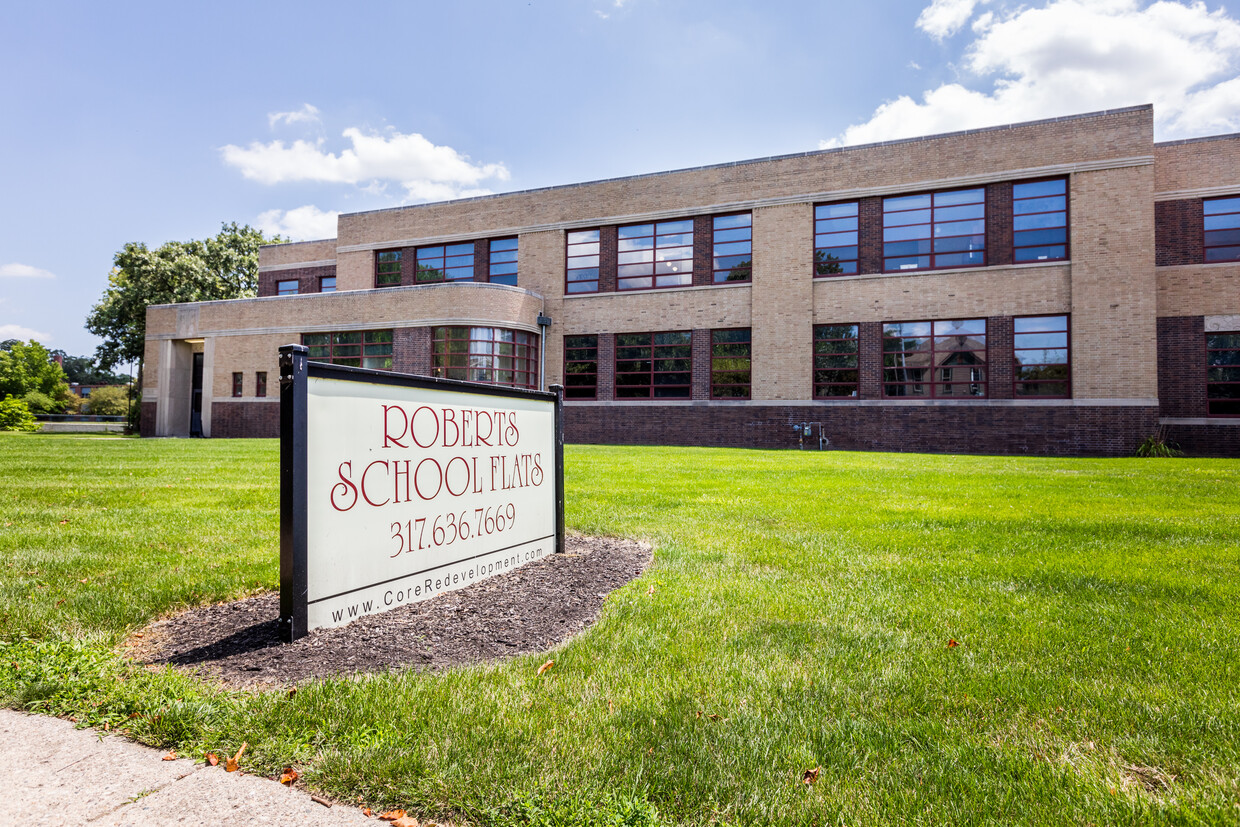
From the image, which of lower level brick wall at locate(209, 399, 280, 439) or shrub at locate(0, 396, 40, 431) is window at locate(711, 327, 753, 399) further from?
shrub at locate(0, 396, 40, 431)

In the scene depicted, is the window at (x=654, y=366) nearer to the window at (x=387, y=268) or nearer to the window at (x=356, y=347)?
the window at (x=356, y=347)

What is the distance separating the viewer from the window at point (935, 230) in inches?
890

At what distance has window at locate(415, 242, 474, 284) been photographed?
30.1 m

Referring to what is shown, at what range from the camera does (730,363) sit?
25.2 meters

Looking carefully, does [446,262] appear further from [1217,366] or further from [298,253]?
[1217,366]

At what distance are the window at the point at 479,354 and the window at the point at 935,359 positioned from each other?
13179mm

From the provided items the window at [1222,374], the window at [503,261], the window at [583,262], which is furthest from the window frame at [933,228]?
the window at [503,261]

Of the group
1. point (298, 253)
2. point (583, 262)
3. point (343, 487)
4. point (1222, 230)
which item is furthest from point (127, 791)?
point (298, 253)

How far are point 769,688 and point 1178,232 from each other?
2689cm

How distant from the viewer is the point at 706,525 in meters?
7.41

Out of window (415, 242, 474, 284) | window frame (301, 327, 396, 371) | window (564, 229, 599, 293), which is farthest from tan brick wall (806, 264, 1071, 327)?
window frame (301, 327, 396, 371)

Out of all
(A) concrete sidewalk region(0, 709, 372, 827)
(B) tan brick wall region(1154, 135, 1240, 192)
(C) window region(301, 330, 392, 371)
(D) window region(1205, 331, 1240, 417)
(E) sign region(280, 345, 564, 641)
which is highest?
(B) tan brick wall region(1154, 135, 1240, 192)

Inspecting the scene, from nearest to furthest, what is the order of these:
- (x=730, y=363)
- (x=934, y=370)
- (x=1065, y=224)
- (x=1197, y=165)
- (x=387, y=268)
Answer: (x=1065, y=224) < (x=1197, y=165) < (x=934, y=370) < (x=730, y=363) < (x=387, y=268)

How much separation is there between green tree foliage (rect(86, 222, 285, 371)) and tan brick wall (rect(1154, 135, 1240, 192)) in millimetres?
49807
